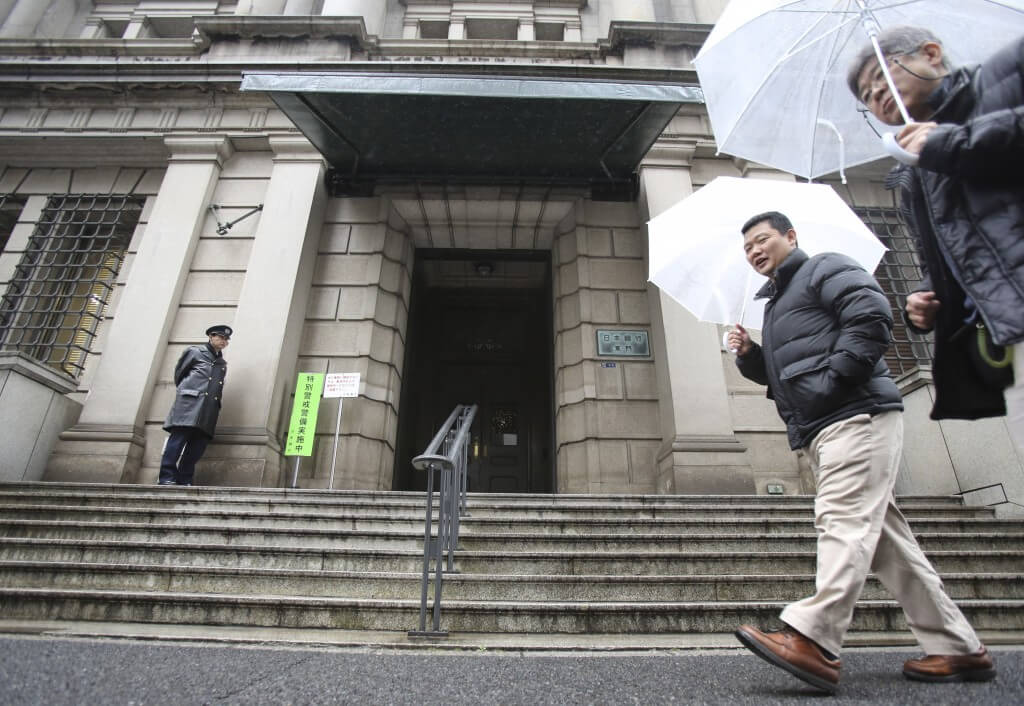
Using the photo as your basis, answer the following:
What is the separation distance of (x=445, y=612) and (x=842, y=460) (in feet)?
7.28

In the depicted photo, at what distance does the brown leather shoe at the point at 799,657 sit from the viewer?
1742 millimetres

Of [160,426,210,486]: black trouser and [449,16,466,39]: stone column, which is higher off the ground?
[449,16,466,39]: stone column

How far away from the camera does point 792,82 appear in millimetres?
3053

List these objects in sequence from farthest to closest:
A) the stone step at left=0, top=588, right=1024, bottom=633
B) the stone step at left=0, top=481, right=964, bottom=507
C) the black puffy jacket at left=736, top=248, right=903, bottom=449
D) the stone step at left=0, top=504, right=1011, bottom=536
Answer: the stone step at left=0, top=481, right=964, bottom=507
the stone step at left=0, top=504, right=1011, bottom=536
the stone step at left=0, top=588, right=1024, bottom=633
the black puffy jacket at left=736, top=248, right=903, bottom=449

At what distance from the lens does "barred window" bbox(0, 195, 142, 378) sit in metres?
8.73

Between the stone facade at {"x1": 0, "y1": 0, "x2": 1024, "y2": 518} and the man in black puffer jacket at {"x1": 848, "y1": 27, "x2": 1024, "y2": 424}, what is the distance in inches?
203

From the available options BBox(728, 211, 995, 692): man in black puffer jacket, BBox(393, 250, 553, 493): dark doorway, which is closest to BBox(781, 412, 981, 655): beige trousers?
BBox(728, 211, 995, 692): man in black puffer jacket

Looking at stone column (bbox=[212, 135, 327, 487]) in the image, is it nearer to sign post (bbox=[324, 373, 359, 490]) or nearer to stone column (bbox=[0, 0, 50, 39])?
sign post (bbox=[324, 373, 359, 490])

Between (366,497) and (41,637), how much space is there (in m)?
2.82

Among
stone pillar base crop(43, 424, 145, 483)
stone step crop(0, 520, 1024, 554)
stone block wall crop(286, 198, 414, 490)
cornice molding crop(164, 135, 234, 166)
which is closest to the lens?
stone step crop(0, 520, 1024, 554)

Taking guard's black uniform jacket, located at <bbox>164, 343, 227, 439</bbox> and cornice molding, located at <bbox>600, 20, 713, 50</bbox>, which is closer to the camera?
Answer: guard's black uniform jacket, located at <bbox>164, 343, 227, 439</bbox>

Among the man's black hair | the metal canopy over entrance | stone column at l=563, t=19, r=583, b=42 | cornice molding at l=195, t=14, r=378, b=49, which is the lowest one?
the man's black hair

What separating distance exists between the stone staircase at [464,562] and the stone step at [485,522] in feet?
0.05

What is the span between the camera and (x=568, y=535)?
4188 mm
